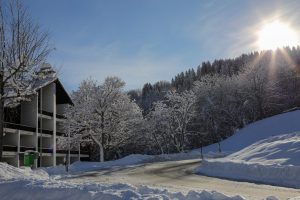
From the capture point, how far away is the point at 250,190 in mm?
15383

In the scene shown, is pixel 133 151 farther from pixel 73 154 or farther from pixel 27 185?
pixel 27 185

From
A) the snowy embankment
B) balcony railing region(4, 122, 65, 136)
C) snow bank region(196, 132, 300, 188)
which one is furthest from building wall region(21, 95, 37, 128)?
the snowy embankment

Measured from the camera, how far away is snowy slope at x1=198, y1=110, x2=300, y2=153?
2069 inches

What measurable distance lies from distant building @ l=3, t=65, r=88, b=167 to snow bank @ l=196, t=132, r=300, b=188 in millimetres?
23484

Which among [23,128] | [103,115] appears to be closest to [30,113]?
[23,128]

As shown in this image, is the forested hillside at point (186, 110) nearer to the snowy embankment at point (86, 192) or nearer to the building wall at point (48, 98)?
the building wall at point (48, 98)

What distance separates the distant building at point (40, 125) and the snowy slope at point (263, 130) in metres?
22.2

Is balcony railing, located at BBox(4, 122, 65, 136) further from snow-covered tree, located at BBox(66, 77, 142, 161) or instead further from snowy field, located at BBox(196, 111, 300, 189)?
snowy field, located at BBox(196, 111, 300, 189)

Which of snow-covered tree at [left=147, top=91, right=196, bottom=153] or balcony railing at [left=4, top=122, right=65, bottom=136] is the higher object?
snow-covered tree at [left=147, top=91, right=196, bottom=153]

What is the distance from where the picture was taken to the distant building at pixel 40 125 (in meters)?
46.4

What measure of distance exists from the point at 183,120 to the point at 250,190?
172 feet

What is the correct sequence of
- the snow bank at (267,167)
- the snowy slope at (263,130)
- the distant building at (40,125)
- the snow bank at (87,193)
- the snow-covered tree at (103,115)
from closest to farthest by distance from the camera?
1. the snow bank at (87,193)
2. the snow bank at (267,167)
3. the distant building at (40,125)
4. the snowy slope at (263,130)
5. the snow-covered tree at (103,115)

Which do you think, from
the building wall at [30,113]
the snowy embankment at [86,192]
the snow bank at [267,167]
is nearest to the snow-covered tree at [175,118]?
the building wall at [30,113]

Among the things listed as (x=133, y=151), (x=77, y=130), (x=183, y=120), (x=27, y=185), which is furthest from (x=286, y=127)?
(x=27, y=185)
